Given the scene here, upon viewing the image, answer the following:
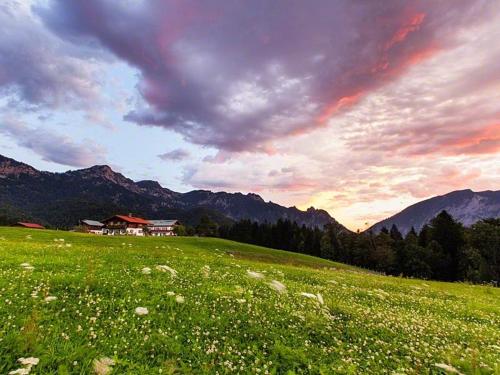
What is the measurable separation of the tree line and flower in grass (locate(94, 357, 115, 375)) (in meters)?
92.9

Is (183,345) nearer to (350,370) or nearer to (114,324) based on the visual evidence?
(114,324)

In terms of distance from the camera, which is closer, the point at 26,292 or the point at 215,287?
the point at 26,292

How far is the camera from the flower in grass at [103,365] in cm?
723

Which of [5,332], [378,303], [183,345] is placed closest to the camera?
[5,332]

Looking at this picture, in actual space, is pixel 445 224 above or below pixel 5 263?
above

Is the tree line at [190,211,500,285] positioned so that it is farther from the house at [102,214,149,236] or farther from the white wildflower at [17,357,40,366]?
the white wildflower at [17,357,40,366]

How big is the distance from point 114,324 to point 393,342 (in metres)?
8.23

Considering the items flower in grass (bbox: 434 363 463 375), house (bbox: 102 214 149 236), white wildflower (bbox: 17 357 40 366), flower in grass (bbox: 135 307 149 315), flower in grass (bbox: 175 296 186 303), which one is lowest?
white wildflower (bbox: 17 357 40 366)

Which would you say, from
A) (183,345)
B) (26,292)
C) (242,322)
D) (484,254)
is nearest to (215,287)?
(242,322)

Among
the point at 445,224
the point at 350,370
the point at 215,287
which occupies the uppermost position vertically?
the point at 445,224

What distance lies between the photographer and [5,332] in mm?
8148

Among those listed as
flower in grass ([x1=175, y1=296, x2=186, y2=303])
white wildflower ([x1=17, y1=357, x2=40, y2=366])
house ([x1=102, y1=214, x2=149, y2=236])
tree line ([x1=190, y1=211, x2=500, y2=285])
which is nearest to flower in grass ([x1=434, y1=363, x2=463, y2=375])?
flower in grass ([x1=175, y1=296, x2=186, y2=303])

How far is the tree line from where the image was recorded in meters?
89.4

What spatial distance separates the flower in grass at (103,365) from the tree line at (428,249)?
9291 cm
